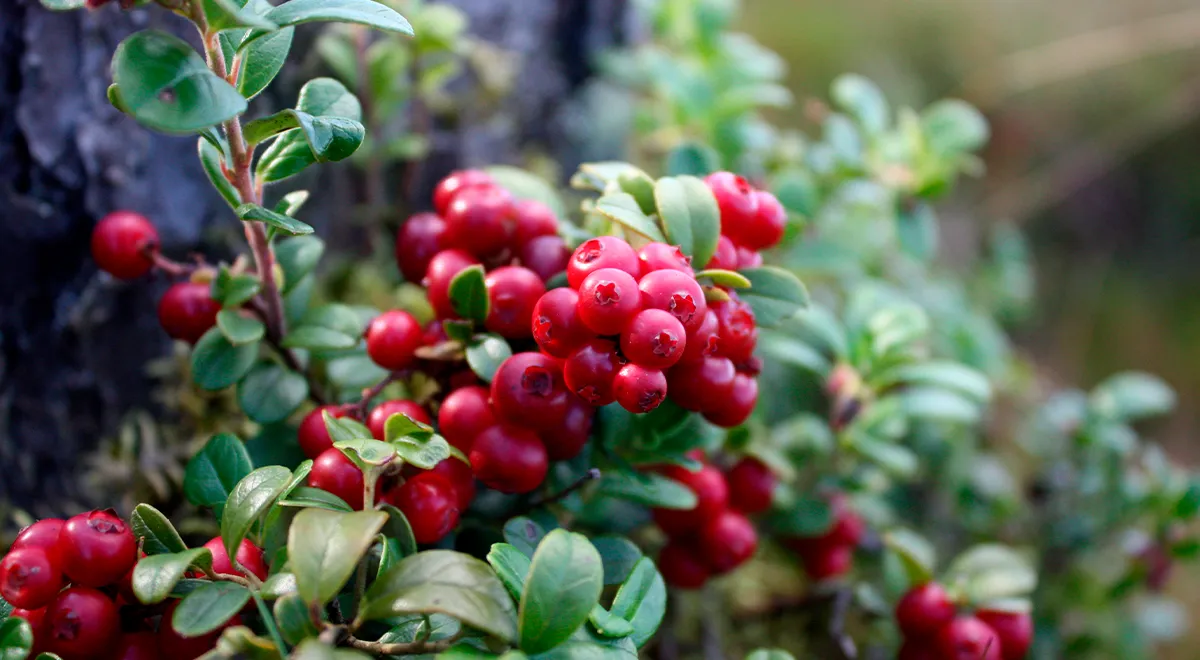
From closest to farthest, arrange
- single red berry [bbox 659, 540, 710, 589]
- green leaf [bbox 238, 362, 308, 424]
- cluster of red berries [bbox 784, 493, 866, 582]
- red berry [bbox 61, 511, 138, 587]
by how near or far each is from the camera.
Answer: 1. red berry [bbox 61, 511, 138, 587]
2. green leaf [bbox 238, 362, 308, 424]
3. single red berry [bbox 659, 540, 710, 589]
4. cluster of red berries [bbox 784, 493, 866, 582]

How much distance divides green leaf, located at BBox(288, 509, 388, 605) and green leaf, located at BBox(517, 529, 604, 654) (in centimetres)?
17

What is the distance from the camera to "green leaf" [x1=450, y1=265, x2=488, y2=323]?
43.5 inches

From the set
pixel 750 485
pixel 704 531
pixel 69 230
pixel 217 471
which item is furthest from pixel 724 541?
pixel 69 230

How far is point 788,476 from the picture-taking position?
5.18ft

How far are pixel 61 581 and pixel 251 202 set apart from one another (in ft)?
1.60

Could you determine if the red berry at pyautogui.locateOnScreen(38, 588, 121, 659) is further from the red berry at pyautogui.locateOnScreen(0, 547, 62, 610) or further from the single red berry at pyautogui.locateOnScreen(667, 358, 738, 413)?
the single red berry at pyautogui.locateOnScreen(667, 358, 738, 413)

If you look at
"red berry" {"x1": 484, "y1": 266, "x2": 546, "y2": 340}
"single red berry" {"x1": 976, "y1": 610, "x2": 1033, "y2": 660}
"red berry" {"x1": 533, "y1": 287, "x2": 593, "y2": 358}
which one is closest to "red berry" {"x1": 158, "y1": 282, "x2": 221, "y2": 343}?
"red berry" {"x1": 484, "y1": 266, "x2": 546, "y2": 340}

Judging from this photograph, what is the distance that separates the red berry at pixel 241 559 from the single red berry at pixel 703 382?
1.81 ft

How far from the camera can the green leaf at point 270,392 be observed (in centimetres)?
125

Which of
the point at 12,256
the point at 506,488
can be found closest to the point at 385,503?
the point at 506,488

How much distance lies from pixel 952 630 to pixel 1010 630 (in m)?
0.11

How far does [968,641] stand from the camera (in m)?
1.42

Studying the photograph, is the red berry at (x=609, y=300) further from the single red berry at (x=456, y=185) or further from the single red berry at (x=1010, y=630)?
the single red berry at (x=1010, y=630)

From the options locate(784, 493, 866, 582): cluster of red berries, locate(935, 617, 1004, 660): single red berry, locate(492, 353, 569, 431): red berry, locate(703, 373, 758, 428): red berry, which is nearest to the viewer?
locate(492, 353, 569, 431): red berry
